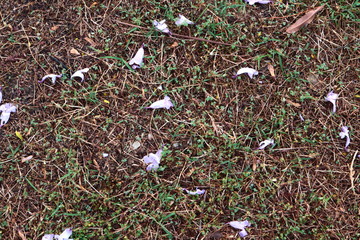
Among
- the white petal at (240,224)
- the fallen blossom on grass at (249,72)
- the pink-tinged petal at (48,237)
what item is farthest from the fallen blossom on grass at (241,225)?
the pink-tinged petal at (48,237)

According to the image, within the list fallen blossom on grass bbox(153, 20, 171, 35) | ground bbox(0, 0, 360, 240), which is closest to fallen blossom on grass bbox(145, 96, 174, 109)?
A: ground bbox(0, 0, 360, 240)

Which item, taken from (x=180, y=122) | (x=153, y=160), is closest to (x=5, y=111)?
(x=153, y=160)

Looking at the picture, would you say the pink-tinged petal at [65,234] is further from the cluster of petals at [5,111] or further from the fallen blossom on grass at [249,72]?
the fallen blossom on grass at [249,72]

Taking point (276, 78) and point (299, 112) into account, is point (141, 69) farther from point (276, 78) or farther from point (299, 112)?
point (299, 112)

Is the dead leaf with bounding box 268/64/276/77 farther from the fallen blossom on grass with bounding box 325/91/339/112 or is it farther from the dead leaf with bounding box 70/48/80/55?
the dead leaf with bounding box 70/48/80/55

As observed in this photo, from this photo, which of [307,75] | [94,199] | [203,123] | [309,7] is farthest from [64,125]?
[309,7]

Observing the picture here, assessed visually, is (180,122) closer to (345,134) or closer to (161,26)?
(161,26)
